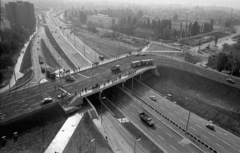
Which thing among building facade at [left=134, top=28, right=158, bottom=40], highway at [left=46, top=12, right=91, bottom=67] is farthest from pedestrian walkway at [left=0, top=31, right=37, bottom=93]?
building facade at [left=134, top=28, right=158, bottom=40]

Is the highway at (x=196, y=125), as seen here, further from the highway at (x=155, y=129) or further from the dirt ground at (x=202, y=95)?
the highway at (x=155, y=129)

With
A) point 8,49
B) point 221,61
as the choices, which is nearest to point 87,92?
point 221,61

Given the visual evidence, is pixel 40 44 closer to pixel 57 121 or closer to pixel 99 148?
pixel 57 121

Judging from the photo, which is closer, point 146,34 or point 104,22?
point 146,34

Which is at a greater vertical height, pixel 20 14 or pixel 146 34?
pixel 20 14

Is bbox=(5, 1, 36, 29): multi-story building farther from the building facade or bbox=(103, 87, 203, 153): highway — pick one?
bbox=(103, 87, 203, 153): highway

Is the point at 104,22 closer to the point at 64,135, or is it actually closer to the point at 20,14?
the point at 20,14

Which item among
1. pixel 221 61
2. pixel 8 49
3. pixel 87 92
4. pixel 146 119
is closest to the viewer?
pixel 146 119
